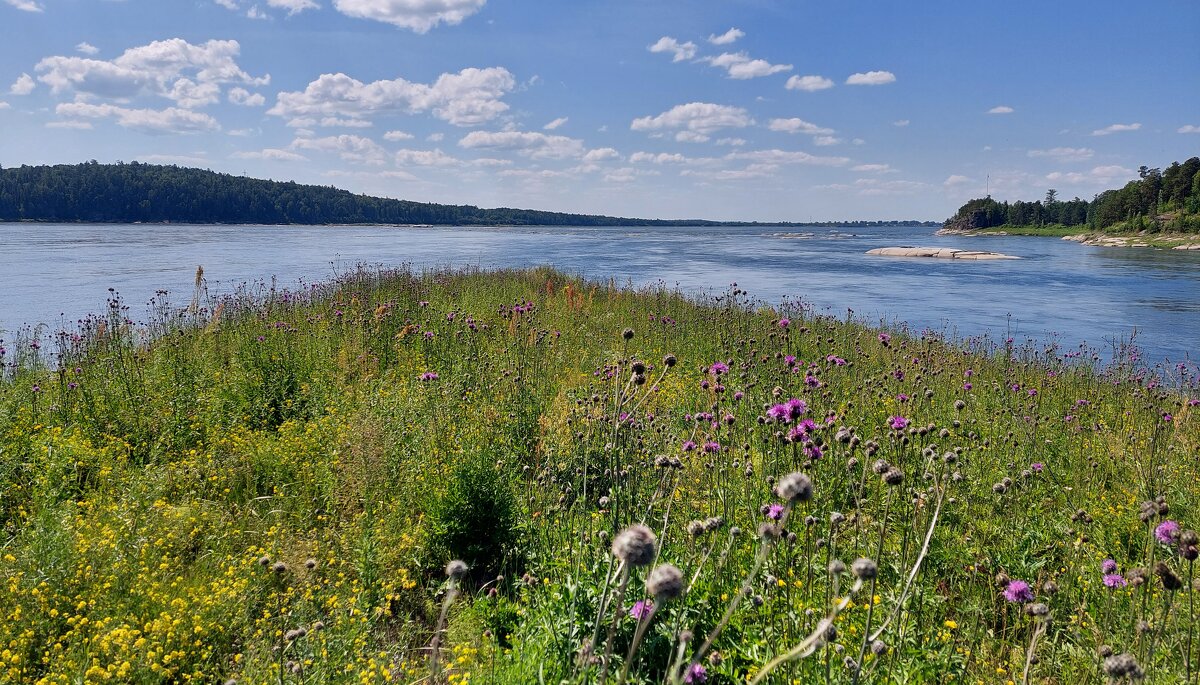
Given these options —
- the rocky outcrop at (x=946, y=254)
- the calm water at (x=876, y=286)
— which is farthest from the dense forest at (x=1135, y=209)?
the calm water at (x=876, y=286)

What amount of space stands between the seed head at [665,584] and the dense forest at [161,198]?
108 metres

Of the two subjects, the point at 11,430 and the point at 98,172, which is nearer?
the point at 11,430

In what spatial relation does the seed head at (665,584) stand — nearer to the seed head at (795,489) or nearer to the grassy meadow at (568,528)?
the grassy meadow at (568,528)

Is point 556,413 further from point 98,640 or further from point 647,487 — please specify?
point 98,640

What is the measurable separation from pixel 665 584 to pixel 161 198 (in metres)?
108

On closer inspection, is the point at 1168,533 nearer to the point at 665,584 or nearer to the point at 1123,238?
the point at 665,584

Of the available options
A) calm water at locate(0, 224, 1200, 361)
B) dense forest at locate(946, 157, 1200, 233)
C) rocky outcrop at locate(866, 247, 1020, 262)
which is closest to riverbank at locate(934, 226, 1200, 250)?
dense forest at locate(946, 157, 1200, 233)

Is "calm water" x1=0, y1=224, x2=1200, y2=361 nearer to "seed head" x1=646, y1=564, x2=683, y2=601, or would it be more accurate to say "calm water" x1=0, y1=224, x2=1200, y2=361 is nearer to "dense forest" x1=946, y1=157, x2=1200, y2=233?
"seed head" x1=646, y1=564, x2=683, y2=601

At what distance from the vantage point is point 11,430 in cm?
489

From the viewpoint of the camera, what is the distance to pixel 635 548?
1188 millimetres

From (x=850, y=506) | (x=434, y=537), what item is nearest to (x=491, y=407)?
(x=434, y=537)

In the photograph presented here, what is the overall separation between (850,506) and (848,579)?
119 centimetres

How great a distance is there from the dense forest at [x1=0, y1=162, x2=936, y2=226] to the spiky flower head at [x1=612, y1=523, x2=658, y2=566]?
107541 mm

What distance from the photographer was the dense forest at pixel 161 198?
82.7m
